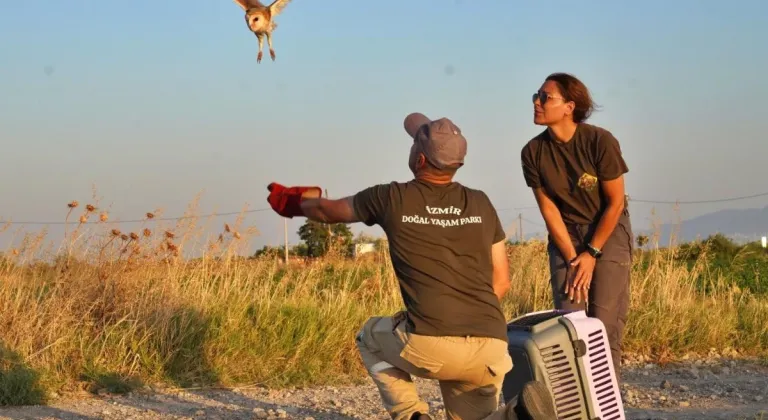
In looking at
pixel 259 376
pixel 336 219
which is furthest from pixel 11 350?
Answer: pixel 336 219

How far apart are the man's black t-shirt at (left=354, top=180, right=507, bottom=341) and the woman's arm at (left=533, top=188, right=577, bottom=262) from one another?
4.26 feet

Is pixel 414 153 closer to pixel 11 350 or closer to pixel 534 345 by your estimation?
pixel 534 345

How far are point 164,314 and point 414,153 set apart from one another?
4674 millimetres

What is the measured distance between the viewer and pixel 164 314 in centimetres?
850

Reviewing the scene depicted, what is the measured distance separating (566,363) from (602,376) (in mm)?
222

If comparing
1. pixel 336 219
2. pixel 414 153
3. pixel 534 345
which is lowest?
pixel 534 345

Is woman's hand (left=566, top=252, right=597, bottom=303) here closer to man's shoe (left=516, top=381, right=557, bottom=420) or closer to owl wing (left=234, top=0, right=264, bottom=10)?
man's shoe (left=516, top=381, right=557, bottom=420)

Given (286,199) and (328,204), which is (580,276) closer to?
(328,204)

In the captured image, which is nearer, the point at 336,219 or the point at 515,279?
the point at 336,219

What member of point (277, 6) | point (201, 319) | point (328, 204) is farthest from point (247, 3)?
point (328, 204)

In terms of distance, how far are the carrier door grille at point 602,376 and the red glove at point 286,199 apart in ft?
4.92

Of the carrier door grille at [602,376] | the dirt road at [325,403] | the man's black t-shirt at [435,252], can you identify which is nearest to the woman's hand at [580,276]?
the carrier door grille at [602,376]

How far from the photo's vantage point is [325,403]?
7.39 metres

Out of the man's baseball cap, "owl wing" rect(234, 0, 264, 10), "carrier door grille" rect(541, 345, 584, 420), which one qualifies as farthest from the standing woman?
"owl wing" rect(234, 0, 264, 10)
